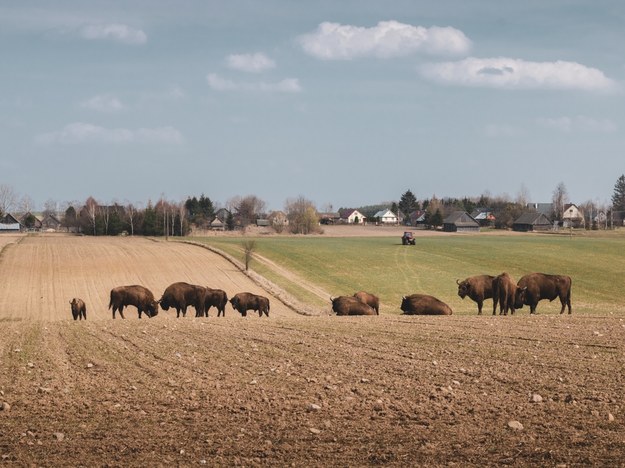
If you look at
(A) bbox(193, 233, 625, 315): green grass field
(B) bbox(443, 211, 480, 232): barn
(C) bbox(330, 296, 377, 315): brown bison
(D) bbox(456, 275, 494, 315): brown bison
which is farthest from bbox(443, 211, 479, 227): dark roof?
(C) bbox(330, 296, 377, 315): brown bison

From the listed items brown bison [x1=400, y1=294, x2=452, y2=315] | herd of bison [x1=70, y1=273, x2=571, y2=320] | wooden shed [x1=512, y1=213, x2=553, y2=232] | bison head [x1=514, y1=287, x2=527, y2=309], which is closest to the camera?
brown bison [x1=400, y1=294, x2=452, y2=315]

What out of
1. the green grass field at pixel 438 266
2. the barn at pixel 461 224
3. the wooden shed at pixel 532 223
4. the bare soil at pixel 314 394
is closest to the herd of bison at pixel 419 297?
the green grass field at pixel 438 266

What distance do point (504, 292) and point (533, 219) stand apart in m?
156

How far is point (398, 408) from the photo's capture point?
14.5 metres

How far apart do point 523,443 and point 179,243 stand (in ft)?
301

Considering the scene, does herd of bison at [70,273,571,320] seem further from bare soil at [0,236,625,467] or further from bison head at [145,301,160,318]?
bare soil at [0,236,625,467]

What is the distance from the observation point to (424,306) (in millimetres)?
36812

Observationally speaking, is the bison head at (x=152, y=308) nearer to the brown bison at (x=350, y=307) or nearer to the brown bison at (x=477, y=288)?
the brown bison at (x=350, y=307)

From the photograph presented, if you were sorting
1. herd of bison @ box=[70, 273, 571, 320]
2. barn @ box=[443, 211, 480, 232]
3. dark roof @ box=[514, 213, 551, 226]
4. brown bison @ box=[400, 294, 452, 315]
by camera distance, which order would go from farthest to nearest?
dark roof @ box=[514, 213, 551, 226]
barn @ box=[443, 211, 480, 232]
herd of bison @ box=[70, 273, 571, 320]
brown bison @ box=[400, 294, 452, 315]

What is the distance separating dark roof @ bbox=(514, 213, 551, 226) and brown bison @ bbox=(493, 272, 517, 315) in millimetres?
153637

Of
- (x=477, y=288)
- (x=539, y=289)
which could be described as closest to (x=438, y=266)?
(x=477, y=288)

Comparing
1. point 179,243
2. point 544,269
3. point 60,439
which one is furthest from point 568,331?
point 179,243

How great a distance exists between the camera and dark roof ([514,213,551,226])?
7313 inches

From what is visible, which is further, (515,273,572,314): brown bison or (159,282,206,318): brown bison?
(159,282,206,318): brown bison
